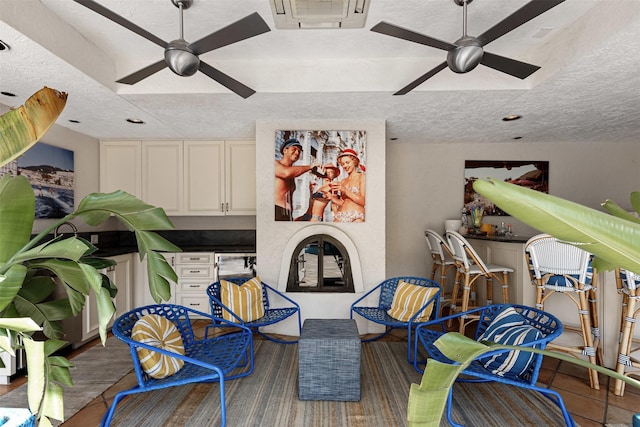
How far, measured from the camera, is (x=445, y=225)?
15.2 ft

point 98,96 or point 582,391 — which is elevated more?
point 98,96

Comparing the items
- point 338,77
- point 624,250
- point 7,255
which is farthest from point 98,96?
point 624,250

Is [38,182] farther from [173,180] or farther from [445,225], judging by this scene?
[445,225]

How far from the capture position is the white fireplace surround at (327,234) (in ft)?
11.7

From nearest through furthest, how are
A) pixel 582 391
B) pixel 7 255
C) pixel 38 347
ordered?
pixel 38 347, pixel 7 255, pixel 582 391

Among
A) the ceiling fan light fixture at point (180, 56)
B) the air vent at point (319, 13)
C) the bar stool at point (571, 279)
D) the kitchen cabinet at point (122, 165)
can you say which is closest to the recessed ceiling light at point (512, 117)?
the bar stool at point (571, 279)

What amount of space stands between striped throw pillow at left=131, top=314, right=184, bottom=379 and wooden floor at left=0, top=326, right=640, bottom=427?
64cm

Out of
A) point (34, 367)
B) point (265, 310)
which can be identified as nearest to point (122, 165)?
point (265, 310)

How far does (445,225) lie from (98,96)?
4.19 m

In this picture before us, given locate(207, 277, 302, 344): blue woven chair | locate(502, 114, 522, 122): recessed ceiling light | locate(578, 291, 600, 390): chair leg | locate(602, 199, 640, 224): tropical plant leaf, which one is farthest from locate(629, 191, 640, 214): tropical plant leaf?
locate(502, 114, 522, 122): recessed ceiling light

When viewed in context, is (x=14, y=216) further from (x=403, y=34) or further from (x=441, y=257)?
(x=441, y=257)

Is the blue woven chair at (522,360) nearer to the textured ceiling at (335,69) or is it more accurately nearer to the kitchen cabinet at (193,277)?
the textured ceiling at (335,69)

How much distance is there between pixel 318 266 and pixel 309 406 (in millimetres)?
1576

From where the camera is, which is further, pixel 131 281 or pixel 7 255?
pixel 131 281
